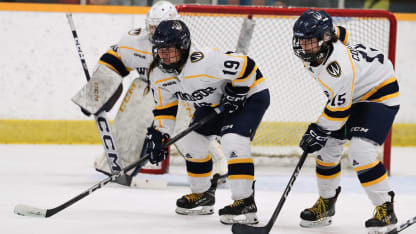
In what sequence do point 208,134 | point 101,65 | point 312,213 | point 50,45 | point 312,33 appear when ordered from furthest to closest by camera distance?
point 50,45 < point 101,65 < point 208,134 < point 312,213 < point 312,33

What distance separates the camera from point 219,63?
2766 mm

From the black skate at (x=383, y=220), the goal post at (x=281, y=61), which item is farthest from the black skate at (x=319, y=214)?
the goal post at (x=281, y=61)

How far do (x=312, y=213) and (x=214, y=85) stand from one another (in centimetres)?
68

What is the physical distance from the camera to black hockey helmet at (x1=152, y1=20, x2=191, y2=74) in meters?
2.64

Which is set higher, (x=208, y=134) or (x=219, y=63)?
(x=219, y=63)

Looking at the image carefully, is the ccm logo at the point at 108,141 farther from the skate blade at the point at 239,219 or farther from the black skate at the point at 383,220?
the black skate at the point at 383,220

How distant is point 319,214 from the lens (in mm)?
2805

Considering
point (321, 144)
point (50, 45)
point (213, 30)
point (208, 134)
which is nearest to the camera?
point (321, 144)

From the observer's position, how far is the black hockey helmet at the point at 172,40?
2637 mm

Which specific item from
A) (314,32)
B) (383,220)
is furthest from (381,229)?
(314,32)

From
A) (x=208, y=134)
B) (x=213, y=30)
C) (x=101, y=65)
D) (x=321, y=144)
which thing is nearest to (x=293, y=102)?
(x=213, y=30)

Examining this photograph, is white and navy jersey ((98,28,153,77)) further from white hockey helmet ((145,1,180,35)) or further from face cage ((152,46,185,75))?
face cage ((152,46,185,75))

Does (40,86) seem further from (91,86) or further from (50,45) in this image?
(91,86)

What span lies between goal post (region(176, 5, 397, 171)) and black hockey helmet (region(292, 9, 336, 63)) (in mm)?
2114
